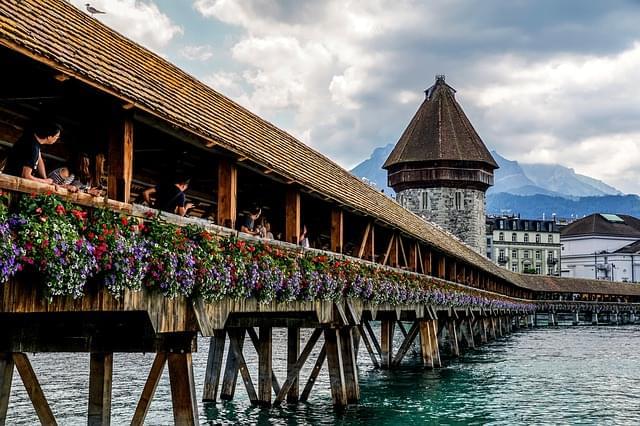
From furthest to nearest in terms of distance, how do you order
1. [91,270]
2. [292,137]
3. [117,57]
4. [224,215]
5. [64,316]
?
[292,137] → [224,215] → [117,57] → [64,316] → [91,270]

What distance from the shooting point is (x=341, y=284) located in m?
13.9

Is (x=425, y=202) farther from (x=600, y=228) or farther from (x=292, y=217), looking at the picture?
(x=600, y=228)

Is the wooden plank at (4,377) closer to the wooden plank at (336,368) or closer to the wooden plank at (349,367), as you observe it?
the wooden plank at (336,368)

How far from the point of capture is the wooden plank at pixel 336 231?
50.7 ft

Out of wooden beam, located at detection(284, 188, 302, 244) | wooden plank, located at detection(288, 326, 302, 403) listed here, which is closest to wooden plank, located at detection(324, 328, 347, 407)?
wooden plank, located at detection(288, 326, 302, 403)

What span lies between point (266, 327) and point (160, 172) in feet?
15.9

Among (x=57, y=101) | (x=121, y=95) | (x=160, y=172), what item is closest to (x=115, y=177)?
(x=121, y=95)

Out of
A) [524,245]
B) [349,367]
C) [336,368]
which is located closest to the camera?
[336,368]

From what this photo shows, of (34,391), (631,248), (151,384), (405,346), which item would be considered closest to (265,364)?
(34,391)

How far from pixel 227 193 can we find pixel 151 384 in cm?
252

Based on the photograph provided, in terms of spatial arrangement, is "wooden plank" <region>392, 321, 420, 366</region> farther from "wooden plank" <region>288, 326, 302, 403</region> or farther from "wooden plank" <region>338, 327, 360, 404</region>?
"wooden plank" <region>338, 327, 360, 404</region>

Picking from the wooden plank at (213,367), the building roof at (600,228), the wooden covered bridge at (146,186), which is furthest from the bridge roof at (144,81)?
the building roof at (600,228)

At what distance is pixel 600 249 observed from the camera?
383ft

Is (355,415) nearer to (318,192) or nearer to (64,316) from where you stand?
(318,192)
